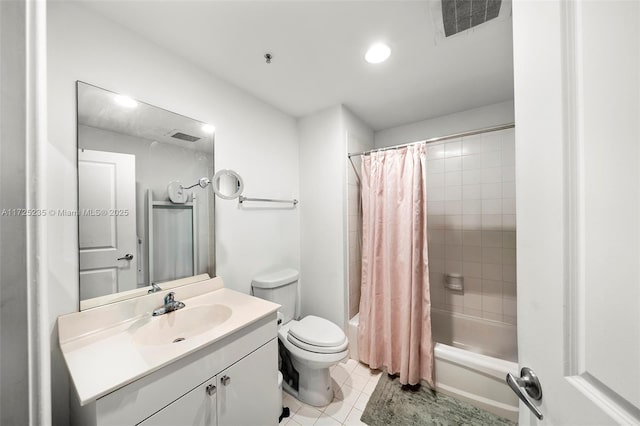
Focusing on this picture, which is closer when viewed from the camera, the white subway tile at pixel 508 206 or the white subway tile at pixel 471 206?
the white subway tile at pixel 508 206

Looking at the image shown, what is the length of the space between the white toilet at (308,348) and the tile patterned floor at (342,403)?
51 mm

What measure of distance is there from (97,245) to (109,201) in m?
0.22

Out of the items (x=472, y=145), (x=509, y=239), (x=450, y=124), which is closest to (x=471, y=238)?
(x=509, y=239)

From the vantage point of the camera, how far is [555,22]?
0.44m

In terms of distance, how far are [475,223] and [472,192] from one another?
0.96 feet

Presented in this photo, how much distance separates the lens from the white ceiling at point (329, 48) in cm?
107

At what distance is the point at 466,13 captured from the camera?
1.05 meters

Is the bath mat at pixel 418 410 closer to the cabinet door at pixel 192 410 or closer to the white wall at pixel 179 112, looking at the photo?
the cabinet door at pixel 192 410

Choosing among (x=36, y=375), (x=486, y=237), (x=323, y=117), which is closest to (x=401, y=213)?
(x=486, y=237)

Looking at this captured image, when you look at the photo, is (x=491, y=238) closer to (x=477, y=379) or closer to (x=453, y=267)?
(x=453, y=267)

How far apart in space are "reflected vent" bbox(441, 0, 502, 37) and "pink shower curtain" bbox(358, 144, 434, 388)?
2.34 ft

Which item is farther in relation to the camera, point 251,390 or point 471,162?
point 471,162

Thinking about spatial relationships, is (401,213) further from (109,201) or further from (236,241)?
(109,201)

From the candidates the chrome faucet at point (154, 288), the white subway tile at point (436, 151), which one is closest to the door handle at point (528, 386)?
the chrome faucet at point (154, 288)
